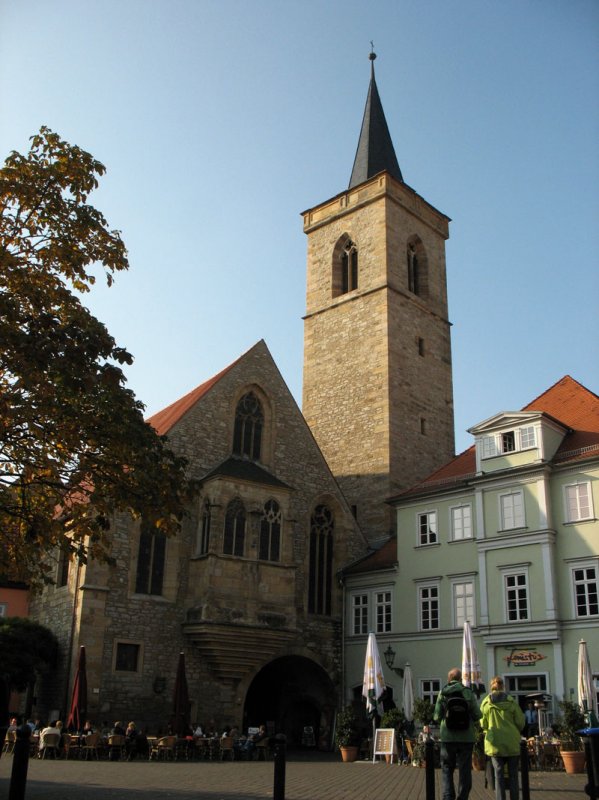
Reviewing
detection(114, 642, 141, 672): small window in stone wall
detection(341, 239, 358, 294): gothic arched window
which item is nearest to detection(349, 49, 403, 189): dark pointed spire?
detection(341, 239, 358, 294): gothic arched window

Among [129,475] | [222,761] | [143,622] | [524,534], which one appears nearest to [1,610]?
[143,622]

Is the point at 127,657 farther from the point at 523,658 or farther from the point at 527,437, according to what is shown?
the point at 527,437


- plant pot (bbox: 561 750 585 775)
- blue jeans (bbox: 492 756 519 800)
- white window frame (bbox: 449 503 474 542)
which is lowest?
plant pot (bbox: 561 750 585 775)

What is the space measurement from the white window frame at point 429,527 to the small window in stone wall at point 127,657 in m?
9.32

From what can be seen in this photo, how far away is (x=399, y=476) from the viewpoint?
109 feet

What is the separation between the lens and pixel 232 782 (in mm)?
14180

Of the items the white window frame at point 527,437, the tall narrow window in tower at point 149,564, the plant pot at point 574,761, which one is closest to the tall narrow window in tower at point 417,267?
the white window frame at point 527,437

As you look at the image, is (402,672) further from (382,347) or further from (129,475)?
(129,475)

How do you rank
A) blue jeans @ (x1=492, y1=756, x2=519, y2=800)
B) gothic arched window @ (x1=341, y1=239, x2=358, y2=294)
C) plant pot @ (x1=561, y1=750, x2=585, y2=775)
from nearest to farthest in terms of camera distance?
blue jeans @ (x1=492, y1=756, x2=519, y2=800) → plant pot @ (x1=561, y1=750, x2=585, y2=775) → gothic arched window @ (x1=341, y1=239, x2=358, y2=294)

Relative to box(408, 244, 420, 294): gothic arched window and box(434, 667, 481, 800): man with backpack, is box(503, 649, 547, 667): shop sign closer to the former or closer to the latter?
box(434, 667, 481, 800): man with backpack

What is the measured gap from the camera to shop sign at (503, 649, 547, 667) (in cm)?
2244

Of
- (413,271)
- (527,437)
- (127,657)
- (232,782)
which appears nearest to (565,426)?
(527,437)

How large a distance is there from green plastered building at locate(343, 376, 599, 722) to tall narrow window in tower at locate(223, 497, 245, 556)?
4.95 meters

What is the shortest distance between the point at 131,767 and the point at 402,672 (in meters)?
10.9
